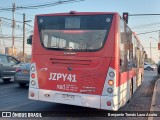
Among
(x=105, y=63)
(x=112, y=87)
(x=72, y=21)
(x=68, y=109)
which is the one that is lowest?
(x=68, y=109)

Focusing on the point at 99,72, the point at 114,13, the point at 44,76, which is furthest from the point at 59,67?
the point at 114,13

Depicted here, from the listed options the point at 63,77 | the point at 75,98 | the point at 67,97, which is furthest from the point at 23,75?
the point at 75,98

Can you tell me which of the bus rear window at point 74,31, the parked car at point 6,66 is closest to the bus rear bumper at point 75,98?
the bus rear window at point 74,31

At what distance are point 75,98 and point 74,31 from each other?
74.2 inches

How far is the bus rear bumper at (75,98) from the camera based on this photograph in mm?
7691

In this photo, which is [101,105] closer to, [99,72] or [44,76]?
[99,72]

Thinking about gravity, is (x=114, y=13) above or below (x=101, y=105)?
above

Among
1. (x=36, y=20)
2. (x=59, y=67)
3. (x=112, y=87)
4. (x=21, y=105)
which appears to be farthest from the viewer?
(x=21, y=105)

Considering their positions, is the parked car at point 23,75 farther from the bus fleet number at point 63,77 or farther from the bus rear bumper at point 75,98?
the bus fleet number at point 63,77

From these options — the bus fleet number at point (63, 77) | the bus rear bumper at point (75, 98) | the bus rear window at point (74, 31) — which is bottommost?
the bus rear bumper at point (75, 98)

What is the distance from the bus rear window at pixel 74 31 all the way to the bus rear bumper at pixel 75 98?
4.20 feet

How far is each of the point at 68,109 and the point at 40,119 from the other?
5.50ft

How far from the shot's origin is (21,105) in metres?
9.80

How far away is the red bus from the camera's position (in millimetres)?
7816
